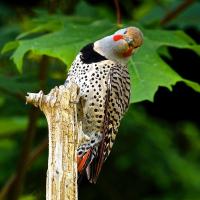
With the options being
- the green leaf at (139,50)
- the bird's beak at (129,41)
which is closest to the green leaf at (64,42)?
the green leaf at (139,50)

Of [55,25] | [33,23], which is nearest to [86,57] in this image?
[55,25]

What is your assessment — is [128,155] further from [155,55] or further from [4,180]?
[155,55]

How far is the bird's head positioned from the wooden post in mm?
605

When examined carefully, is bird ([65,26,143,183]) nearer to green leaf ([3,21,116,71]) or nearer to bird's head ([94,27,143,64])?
bird's head ([94,27,143,64])

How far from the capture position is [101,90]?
4.49 m

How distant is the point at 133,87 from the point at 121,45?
36cm

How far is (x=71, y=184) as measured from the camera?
12.7ft

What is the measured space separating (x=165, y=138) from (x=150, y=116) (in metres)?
0.29

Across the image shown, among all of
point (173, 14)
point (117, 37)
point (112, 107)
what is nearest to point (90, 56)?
point (117, 37)

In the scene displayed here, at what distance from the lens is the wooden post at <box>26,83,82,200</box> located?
12.7 feet

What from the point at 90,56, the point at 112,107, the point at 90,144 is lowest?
the point at 90,144

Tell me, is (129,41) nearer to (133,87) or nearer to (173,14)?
(133,87)

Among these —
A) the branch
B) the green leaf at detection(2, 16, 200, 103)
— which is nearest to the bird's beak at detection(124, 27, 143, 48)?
the green leaf at detection(2, 16, 200, 103)

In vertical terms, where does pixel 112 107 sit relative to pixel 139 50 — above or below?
below
